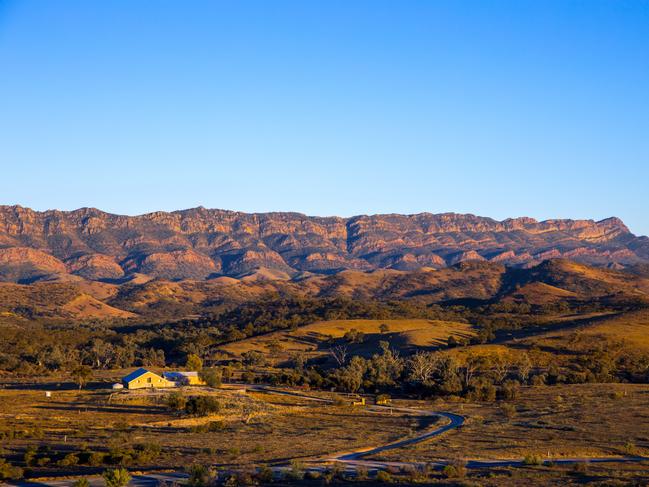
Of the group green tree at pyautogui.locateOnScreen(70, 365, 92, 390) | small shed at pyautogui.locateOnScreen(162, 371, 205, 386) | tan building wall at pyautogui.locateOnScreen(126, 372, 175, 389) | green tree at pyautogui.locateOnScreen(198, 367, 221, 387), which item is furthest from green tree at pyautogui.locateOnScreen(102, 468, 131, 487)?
small shed at pyautogui.locateOnScreen(162, 371, 205, 386)

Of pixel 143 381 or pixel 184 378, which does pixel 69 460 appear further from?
pixel 184 378

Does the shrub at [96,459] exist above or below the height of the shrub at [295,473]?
below

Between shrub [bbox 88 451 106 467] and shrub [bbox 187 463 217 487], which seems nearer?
shrub [bbox 187 463 217 487]

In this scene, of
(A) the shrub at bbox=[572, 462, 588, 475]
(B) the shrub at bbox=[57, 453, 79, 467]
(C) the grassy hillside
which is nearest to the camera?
(A) the shrub at bbox=[572, 462, 588, 475]

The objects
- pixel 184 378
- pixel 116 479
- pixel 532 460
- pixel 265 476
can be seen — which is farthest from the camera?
pixel 184 378

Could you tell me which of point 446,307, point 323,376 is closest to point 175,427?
point 323,376

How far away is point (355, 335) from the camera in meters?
112

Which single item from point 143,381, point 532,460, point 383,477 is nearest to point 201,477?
point 383,477

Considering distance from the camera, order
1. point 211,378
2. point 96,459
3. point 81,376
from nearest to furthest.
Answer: point 96,459, point 81,376, point 211,378

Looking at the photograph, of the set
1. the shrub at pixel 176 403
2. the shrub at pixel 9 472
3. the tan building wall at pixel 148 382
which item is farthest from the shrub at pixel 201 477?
the tan building wall at pixel 148 382

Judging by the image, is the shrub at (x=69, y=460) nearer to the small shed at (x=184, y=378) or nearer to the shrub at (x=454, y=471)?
the shrub at (x=454, y=471)

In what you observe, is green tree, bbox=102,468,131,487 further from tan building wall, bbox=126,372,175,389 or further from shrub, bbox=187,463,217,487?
tan building wall, bbox=126,372,175,389

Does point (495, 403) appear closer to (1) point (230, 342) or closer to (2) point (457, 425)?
(2) point (457, 425)

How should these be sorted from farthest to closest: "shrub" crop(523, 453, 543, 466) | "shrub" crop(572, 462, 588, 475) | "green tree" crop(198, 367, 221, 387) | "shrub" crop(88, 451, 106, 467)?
"green tree" crop(198, 367, 221, 387) < "shrub" crop(88, 451, 106, 467) < "shrub" crop(523, 453, 543, 466) < "shrub" crop(572, 462, 588, 475)
